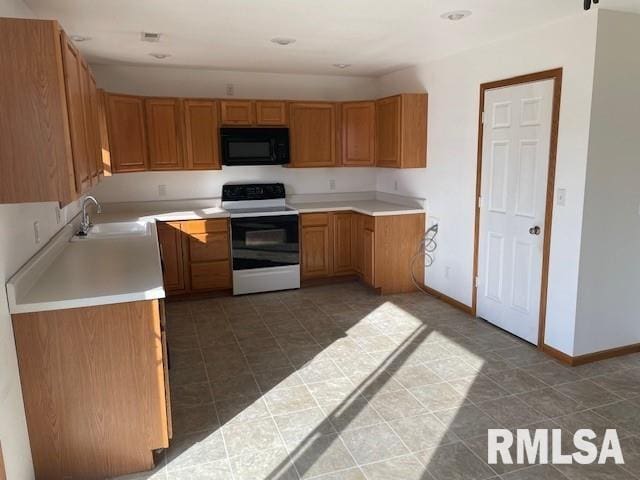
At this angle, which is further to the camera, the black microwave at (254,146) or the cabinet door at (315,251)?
the cabinet door at (315,251)

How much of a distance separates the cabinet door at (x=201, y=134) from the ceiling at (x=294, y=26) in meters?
0.46

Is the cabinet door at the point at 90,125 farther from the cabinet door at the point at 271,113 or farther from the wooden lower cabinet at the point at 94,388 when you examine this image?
the cabinet door at the point at 271,113

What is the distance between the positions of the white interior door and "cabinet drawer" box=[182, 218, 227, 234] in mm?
2538

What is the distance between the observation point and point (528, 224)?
12.1ft

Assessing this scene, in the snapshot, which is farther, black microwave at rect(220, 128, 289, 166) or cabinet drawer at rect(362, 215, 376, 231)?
black microwave at rect(220, 128, 289, 166)

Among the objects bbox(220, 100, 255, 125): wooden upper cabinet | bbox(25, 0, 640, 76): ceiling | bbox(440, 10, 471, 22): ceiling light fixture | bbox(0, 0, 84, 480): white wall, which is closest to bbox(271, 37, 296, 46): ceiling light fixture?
bbox(25, 0, 640, 76): ceiling

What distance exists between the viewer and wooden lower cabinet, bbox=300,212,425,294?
16.5 ft

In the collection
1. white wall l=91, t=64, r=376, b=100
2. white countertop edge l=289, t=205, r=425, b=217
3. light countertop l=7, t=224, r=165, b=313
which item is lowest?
light countertop l=7, t=224, r=165, b=313

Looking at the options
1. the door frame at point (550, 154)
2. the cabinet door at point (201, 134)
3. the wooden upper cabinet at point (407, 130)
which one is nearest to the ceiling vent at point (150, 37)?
the cabinet door at point (201, 134)

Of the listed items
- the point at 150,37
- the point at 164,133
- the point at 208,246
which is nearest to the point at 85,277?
the point at 150,37

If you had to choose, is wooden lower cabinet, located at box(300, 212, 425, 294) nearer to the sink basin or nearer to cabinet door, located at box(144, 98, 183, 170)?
cabinet door, located at box(144, 98, 183, 170)

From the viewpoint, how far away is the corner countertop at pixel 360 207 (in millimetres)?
5047

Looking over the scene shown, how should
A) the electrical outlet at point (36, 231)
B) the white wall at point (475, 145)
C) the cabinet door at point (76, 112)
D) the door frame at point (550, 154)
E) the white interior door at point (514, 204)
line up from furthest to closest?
the white interior door at point (514, 204), the door frame at point (550, 154), the white wall at point (475, 145), the electrical outlet at point (36, 231), the cabinet door at point (76, 112)

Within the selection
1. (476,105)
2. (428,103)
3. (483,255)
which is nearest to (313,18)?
(476,105)
